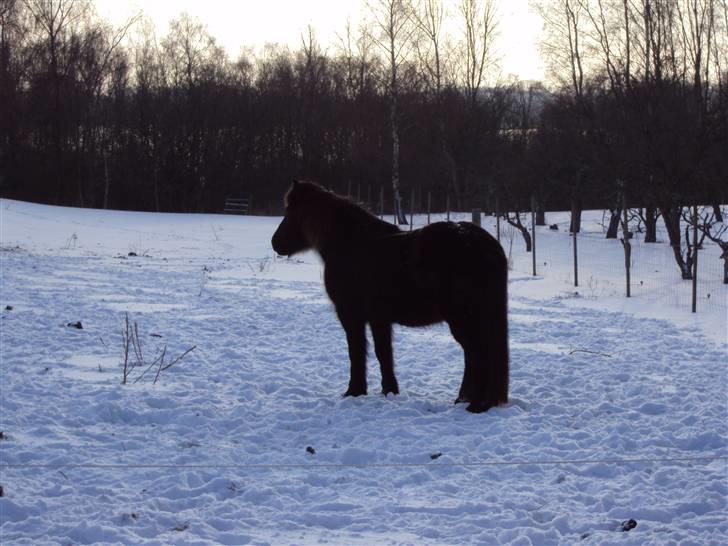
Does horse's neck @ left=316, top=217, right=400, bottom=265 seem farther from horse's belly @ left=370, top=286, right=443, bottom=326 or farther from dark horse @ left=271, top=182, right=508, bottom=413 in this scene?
horse's belly @ left=370, top=286, right=443, bottom=326

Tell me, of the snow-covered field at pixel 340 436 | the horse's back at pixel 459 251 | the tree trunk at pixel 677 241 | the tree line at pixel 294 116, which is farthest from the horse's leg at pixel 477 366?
the tree line at pixel 294 116

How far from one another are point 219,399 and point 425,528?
290cm

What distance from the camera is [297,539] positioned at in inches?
139

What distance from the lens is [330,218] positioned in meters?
6.57

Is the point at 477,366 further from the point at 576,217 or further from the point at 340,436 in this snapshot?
the point at 576,217

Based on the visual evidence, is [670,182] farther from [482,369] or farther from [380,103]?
[380,103]

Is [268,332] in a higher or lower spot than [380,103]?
lower

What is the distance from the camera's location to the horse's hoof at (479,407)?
5664 millimetres

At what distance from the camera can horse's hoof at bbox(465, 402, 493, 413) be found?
223 inches

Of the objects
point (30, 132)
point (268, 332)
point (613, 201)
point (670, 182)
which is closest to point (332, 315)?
point (268, 332)

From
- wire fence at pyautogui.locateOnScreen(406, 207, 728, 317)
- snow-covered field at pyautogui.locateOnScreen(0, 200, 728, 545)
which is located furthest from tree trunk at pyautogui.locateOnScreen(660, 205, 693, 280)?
snow-covered field at pyautogui.locateOnScreen(0, 200, 728, 545)

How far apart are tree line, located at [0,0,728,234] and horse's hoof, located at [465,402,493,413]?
24.0m

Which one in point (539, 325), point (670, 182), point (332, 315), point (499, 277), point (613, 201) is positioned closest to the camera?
point (499, 277)

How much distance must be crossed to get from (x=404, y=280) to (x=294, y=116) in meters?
38.1
